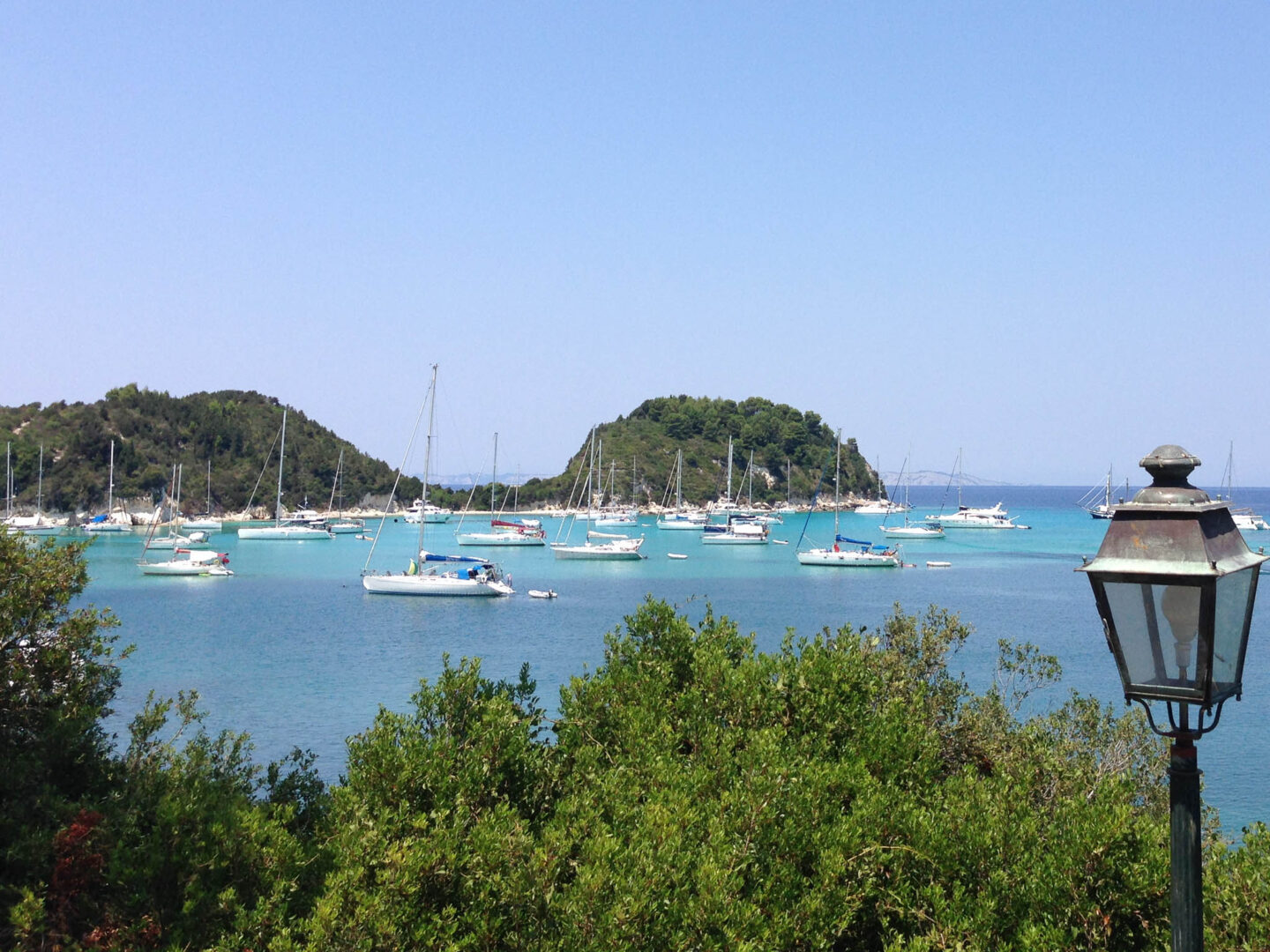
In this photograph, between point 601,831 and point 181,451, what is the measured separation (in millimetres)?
126135

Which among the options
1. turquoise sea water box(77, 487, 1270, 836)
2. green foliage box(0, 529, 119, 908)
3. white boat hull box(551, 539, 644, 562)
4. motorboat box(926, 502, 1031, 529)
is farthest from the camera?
motorboat box(926, 502, 1031, 529)

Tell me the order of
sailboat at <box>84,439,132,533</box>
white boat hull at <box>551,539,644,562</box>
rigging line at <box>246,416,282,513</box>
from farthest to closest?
1. rigging line at <box>246,416,282,513</box>
2. sailboat at <box>84,439,132,533</box>
3. white boat hull at <box>551,539,644,562</box>

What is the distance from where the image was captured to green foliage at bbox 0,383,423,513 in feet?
344

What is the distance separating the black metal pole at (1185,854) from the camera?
2945 millimetres

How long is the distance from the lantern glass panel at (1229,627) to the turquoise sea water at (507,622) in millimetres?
6503

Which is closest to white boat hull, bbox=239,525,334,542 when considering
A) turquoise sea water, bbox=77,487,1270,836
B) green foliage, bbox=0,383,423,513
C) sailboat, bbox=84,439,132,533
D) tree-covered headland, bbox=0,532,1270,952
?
turquoise sea water, bbox=77,487,1270,836

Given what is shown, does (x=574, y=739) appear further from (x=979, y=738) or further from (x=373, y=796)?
(x=979, y=738)

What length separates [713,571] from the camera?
68.5 metres

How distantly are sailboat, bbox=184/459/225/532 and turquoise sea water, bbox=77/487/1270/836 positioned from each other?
40.6 ft

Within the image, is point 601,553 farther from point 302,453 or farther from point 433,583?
point 302,453

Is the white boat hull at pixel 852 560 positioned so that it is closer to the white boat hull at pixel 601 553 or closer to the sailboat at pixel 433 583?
the white boat hull at pixel 601 553

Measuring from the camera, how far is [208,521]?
102m

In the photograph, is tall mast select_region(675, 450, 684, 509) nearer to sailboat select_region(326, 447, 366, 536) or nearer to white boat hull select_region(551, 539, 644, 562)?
sailboat select_region(326, 447, 366, 536)

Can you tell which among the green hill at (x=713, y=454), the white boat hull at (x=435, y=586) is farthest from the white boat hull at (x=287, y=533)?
the green hill at (x=713, y=454)
